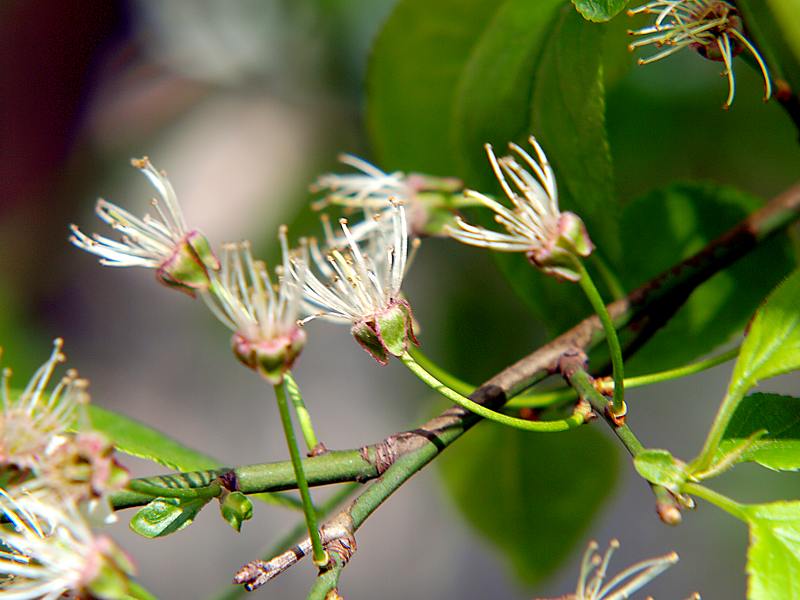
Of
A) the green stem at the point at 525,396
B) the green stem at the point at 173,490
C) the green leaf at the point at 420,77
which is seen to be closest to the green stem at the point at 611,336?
the green stem at the point at 525,396

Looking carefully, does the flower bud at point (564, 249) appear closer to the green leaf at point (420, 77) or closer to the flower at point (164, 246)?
the flower at point (164, 246)

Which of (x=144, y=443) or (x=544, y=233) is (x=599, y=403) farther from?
(x=144, y=443)

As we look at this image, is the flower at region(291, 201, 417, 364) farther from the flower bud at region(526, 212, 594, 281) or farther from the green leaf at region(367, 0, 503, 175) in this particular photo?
the green leaf at region(367, 0, 503, 175)

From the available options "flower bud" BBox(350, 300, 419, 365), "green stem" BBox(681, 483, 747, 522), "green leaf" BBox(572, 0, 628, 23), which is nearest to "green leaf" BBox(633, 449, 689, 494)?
"green stem" BBox(681, 483, 747, 522)

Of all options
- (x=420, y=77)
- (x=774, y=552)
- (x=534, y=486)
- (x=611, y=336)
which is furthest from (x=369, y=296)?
(x=534, y=486)

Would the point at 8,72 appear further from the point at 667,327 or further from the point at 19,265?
the point at 667,327

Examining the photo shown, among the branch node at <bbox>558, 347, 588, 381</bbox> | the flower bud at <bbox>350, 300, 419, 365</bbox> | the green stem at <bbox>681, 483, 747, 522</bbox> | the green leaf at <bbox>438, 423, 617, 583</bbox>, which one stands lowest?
the green leaf at <bbox>438, 423, 617, 583</bbox>
